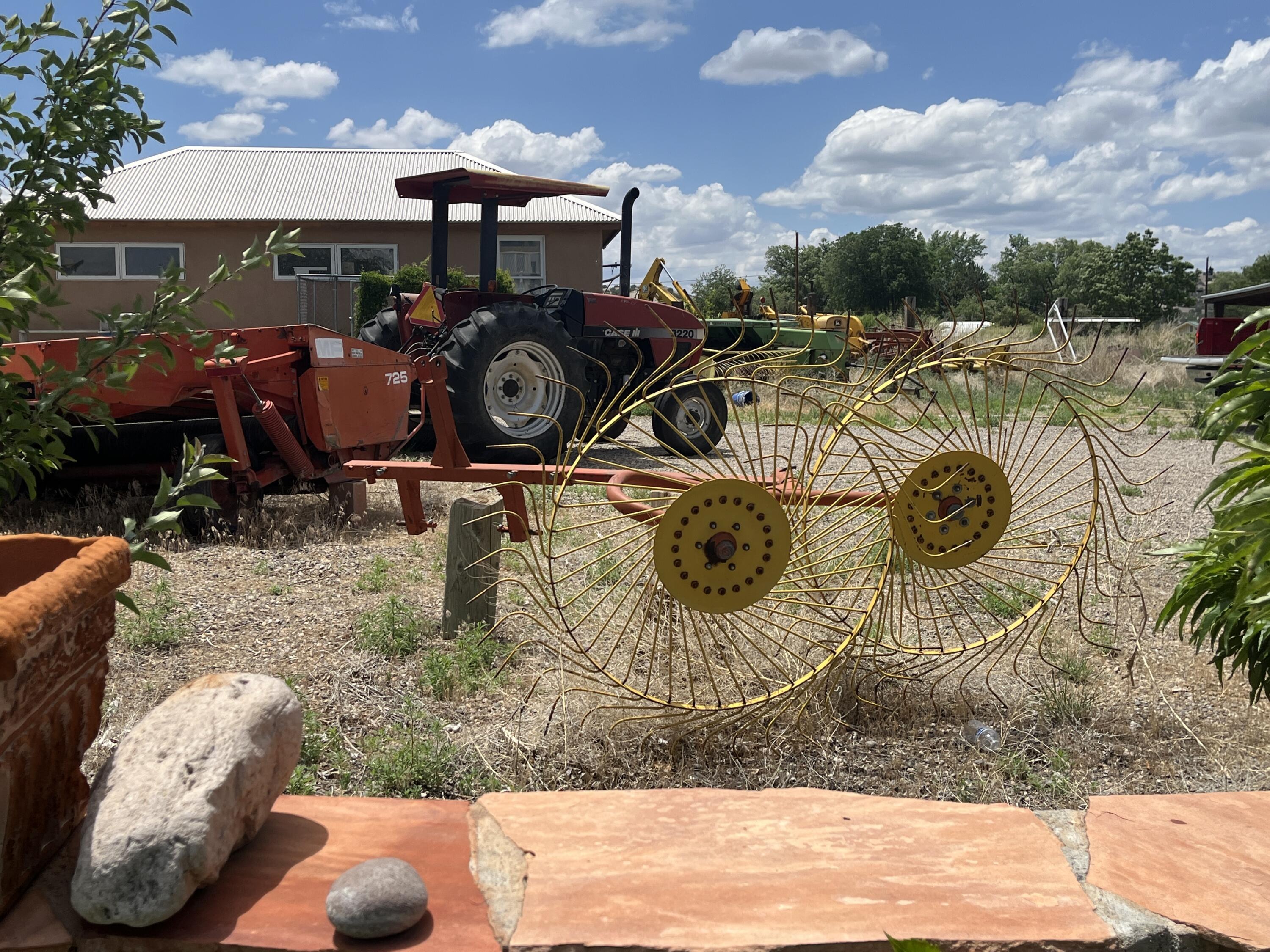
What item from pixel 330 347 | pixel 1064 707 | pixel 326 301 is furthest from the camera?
pixel 326 301

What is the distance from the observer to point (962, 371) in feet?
11.5

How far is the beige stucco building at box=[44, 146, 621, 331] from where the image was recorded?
1922 cm

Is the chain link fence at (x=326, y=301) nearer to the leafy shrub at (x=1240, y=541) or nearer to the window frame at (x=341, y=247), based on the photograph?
the window frame at (x=341, y=247)

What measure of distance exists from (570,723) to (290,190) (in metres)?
20.3

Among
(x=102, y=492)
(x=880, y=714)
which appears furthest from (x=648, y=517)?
(x=102, y=492)

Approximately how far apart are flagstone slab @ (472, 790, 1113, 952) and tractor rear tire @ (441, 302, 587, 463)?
585cm

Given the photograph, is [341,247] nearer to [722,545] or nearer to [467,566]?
[467,566]

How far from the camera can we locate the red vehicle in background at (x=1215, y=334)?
13.7 meters

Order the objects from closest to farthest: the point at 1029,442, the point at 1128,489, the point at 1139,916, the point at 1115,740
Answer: the point at 1139,916 < the point at 1115,740 < the point at 1128,489 < the point at 1029,442

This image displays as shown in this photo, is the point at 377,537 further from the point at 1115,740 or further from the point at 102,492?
the point at 1115,740

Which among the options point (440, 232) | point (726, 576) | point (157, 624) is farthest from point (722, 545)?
point (440, 232)

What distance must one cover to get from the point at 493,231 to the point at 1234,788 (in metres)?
7.54

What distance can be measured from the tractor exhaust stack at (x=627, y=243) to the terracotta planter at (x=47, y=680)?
854 centimetres

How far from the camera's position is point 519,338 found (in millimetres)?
8344
